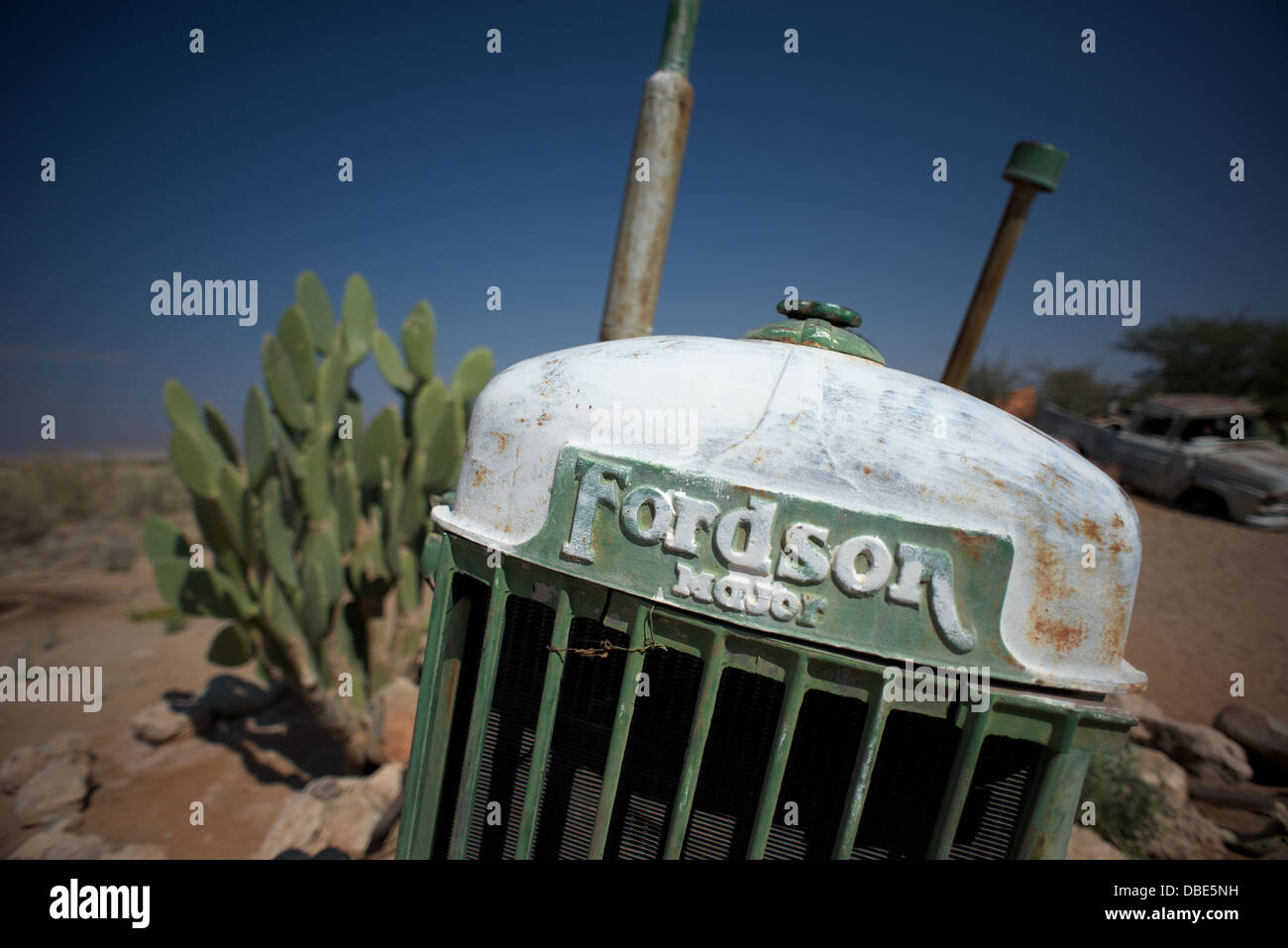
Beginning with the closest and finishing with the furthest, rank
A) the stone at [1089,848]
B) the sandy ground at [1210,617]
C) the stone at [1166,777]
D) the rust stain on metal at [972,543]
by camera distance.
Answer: the rust stain on metal at [972,543] → the stone at [1089,848] → the stone at [1166,777] → the sandy ground at [1210,617]

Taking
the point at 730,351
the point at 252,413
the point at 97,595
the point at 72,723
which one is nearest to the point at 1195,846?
the point at 730,351

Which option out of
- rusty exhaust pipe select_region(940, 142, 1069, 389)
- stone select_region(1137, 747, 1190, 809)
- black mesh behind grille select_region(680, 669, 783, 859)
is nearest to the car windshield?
stone select_region(1137, 747, 1190, 809)

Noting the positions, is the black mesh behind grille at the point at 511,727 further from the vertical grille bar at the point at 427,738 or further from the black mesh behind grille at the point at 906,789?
the black mesh behind grille at the point at 906,789

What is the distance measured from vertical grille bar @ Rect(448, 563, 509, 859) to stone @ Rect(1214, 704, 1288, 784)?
587 cm

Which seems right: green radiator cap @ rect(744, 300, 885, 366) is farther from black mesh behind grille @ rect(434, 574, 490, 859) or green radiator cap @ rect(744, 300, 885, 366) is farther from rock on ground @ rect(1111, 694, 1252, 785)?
rock on ground @ rect(1111, 694, 1252, 785)

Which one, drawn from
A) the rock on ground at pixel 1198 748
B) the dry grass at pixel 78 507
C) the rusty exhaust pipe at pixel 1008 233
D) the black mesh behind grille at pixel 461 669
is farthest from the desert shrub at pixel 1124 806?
the dry grass at pixel 78 507

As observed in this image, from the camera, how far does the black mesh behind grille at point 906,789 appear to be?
144 cm

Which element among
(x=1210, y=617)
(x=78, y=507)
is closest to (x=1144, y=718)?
(x=1210, y=617)

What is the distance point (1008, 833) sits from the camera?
4.61 ft

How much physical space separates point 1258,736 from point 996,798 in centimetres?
528

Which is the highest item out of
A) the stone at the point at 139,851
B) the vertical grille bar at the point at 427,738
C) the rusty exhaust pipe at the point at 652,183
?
the rusty exhaust pipe at the point at 652,183

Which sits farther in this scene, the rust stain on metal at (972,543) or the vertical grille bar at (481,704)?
the vertical grille bar at (481,704)

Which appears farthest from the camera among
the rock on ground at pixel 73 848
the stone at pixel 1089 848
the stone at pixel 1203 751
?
the stone at pixel 1203 751
